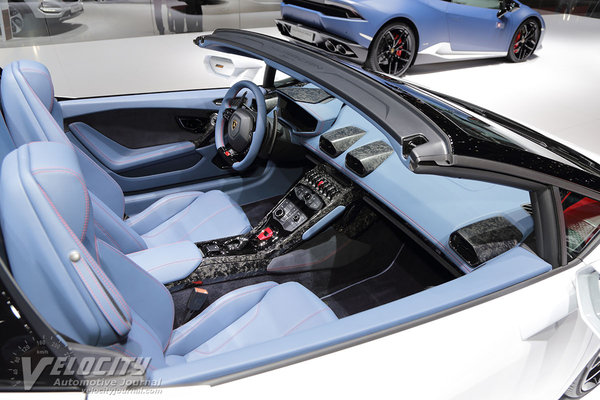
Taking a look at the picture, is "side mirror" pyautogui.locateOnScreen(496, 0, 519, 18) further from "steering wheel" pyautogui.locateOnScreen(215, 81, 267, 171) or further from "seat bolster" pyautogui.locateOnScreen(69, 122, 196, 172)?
"seat bolster" pyautogui.locateOnScreen(69, 122, 196, 172)

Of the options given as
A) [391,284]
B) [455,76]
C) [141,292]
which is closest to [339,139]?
[391,284]

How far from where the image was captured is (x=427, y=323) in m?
1.19

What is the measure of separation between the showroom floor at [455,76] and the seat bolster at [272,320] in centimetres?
366

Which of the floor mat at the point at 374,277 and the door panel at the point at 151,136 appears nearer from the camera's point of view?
the floor mat at the point at 374,277

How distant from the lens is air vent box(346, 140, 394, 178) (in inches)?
85.5

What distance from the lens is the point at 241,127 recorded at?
7.58ft

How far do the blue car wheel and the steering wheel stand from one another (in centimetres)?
328

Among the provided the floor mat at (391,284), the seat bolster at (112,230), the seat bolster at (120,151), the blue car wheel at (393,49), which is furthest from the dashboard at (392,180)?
the blue car wheel at (393,49)

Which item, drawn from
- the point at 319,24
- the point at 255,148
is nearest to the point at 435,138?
the point at 255,148

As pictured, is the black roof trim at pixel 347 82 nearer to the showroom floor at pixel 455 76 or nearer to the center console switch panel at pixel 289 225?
the center console switch panel at pixel 289 225

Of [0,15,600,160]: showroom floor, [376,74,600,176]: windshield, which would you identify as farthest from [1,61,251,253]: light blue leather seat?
[0,15,600,160]: showroom floor

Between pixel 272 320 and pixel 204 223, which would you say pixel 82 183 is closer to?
pixel 272 320

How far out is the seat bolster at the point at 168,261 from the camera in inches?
65.9

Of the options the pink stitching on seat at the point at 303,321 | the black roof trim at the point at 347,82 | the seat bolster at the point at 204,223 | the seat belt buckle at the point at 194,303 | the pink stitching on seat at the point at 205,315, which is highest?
the black roof trim at the point at 347,82
